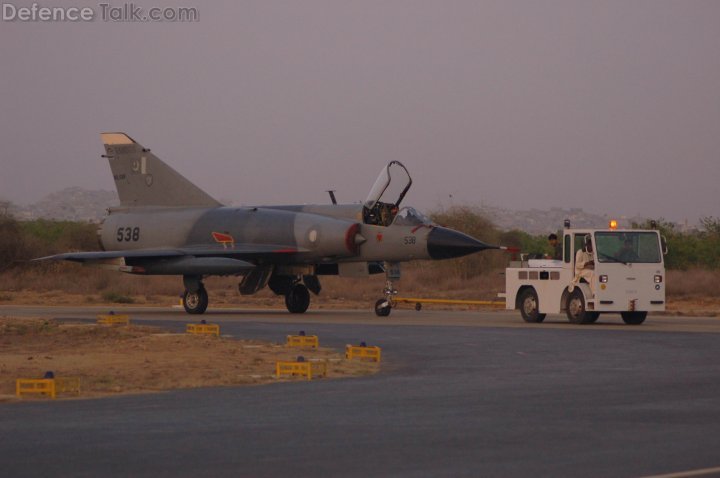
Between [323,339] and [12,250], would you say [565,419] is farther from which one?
[12,250]

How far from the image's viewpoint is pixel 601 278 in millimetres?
25719

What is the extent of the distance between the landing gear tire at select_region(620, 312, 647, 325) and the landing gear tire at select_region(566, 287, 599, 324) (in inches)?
36.5

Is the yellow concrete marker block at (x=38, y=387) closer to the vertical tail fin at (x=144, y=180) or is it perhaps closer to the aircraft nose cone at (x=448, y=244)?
the aircraft nose cone at (x=448, y=244)

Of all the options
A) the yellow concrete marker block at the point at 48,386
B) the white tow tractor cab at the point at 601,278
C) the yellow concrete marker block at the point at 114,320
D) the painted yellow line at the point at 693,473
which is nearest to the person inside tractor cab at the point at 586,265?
the white tow tractor cab at the point at 601,278

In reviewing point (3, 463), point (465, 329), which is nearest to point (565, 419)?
point (3, 463)

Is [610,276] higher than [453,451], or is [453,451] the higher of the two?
[610,276]

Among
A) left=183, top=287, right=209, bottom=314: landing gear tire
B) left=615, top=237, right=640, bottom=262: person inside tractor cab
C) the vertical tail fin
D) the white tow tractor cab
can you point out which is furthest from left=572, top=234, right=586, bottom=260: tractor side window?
the vertical tail fin

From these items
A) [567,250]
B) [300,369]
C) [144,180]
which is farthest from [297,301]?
[300,369]

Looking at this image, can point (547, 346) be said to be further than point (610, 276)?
No

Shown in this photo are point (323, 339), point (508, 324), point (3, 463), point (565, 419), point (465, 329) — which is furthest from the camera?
point (508, 324)

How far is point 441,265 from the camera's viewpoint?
2181 inches

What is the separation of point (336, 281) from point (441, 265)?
23.5ft

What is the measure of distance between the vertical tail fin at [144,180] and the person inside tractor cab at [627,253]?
42.4 ft

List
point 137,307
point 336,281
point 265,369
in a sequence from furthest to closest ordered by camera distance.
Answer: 1. point 336,281
2. point 137,307
3. point 265,369
